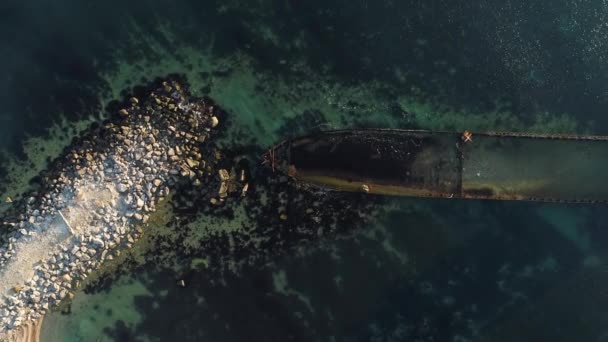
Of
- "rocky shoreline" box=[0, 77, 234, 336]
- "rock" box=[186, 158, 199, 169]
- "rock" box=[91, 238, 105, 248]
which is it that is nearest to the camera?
"rocky shoreline" box=[0, 77, 234, 336]

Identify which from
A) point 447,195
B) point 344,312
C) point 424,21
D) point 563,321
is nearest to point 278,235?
point 344,312

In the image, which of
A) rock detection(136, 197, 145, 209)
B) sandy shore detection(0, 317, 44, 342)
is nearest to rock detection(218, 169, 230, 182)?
rock detection(136, 197, 145, 209)

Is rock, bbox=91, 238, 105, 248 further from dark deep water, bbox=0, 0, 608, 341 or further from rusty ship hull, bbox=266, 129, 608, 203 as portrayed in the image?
rusty ship hull, bbox=266, 129, 608, 203

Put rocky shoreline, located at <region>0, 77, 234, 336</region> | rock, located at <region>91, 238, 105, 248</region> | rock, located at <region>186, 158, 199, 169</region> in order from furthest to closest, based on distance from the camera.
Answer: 1. rock, located at <region>186, 158, 199, 169</region>
2. rock, located at <region>91, 238, 105, 248</region>
3. rocky shoreline, located at <region>0, 77, 234, 336</region>

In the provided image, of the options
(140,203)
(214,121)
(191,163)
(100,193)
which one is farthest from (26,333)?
(214,121)

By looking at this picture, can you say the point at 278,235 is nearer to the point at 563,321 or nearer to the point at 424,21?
the point at 424,21

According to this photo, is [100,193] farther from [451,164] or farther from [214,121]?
[451,164]

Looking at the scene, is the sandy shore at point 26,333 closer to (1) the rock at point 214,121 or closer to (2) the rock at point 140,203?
(2) the rock at point 140,203
